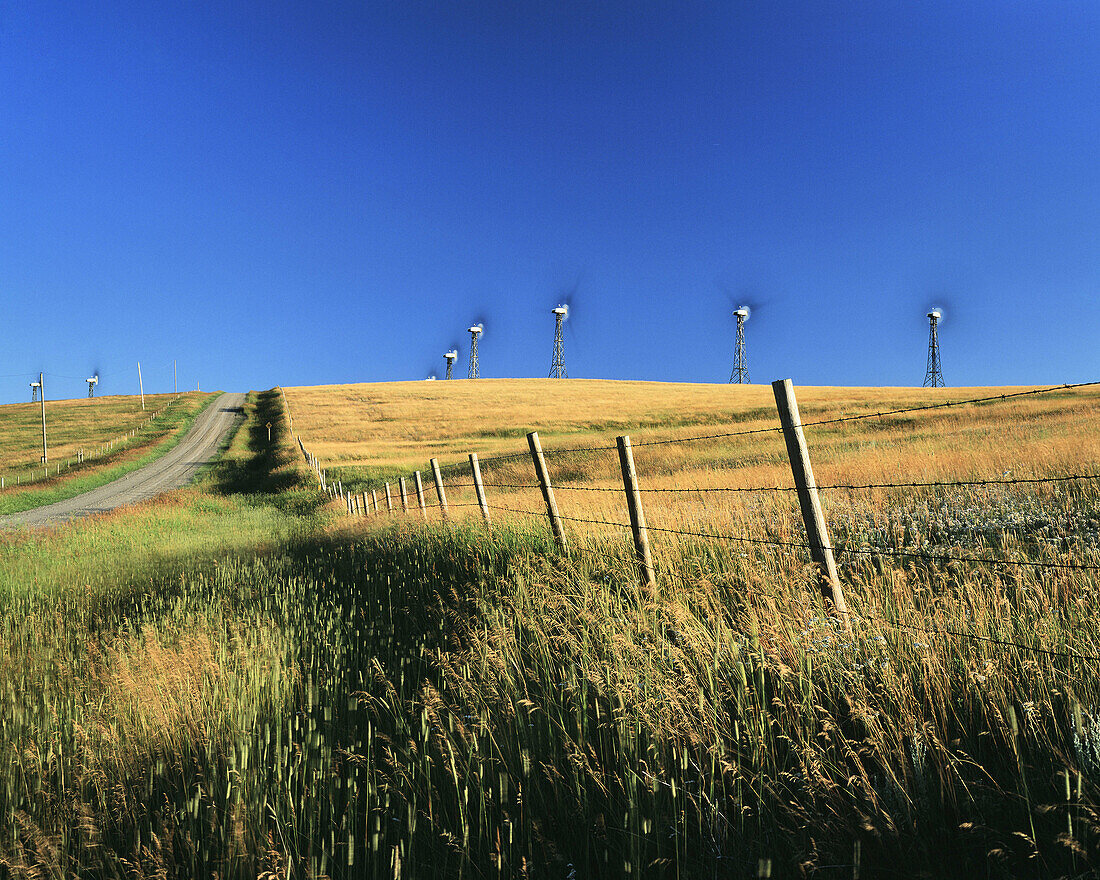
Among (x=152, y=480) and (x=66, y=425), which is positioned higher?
(x=66, y=425)

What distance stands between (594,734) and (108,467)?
4828 cm

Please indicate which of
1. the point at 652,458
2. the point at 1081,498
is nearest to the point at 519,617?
the point at 1081,498

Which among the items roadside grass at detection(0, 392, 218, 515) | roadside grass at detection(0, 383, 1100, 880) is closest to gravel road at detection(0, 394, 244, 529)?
roadside grass at detection(0, 392, 218, 515)

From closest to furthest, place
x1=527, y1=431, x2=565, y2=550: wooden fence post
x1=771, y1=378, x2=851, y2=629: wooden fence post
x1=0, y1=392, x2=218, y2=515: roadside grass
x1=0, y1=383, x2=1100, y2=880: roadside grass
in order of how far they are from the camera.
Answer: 1. x1=0, y1=383, x2=1100, y2=880: roadside grass
2. x1=771, y1=378, x2=851, y2=629: wooden fence post
3. x1=527, y1=431, x2=565, y2=550: wooden fence post
4. x1=0, y1=392, x2=218, y2=515: roadside grass

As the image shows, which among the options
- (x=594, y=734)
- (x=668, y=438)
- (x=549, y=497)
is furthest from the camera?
(x=668, y=438)

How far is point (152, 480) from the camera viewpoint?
36719mm

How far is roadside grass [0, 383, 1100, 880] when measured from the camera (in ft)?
6.93

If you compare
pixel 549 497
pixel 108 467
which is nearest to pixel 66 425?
pixel 108 467

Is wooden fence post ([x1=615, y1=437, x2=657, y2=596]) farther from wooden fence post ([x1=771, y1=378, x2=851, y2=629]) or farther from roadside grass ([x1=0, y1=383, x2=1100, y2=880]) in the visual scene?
wooden fence post ([x1=771, y1=378, x2=851, y2=629])

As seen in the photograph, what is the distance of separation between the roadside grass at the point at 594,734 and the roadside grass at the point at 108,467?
32367mm

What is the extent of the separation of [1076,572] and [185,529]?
18323 mm

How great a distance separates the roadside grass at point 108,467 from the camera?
1212 inches

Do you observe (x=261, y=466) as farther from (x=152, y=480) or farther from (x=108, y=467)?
(x=108, y=467)

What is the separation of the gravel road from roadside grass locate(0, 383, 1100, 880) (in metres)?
15.7
